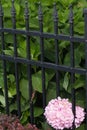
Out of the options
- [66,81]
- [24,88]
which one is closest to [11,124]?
[24,88]

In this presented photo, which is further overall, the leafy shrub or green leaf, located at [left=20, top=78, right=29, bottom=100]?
green leaf, located at [left=20, top=78, right=29, bottom=100]

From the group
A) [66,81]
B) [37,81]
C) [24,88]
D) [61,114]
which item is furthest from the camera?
[24,88]

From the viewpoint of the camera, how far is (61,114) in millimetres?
3111

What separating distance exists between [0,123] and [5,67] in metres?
0.49

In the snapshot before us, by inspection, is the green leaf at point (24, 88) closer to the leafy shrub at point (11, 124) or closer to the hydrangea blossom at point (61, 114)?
the leafy shrub at point (11, 124)

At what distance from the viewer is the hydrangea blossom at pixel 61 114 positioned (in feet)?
10.2

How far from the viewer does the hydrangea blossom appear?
10.2 ft

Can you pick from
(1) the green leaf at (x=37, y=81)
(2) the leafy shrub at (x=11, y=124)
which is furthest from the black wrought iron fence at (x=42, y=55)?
(2) the leafy shrub at (x=11, y=124)

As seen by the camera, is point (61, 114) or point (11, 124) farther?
point (11, 124)

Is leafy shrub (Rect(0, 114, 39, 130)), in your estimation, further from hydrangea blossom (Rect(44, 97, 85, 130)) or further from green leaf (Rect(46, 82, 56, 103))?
green leaf (Rect(46, 82, 56, 103))

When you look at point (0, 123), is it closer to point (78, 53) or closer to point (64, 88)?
point (64, 88)

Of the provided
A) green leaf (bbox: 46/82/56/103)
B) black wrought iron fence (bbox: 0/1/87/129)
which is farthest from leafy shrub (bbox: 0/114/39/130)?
green leaf (bbox: 46/82/56/103)

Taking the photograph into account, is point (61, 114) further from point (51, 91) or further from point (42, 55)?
point (42, 55)

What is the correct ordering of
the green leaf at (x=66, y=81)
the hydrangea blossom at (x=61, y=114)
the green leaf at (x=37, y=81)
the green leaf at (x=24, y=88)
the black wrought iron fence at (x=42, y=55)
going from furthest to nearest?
the green leaf at (x=24, y=88), the green leaf at (x=37, y=81), the green leaf at (x=66, y=81), the hydrangea blossom at (x=61, y=114), the black wrought iron fence at (x=42, y=55)
